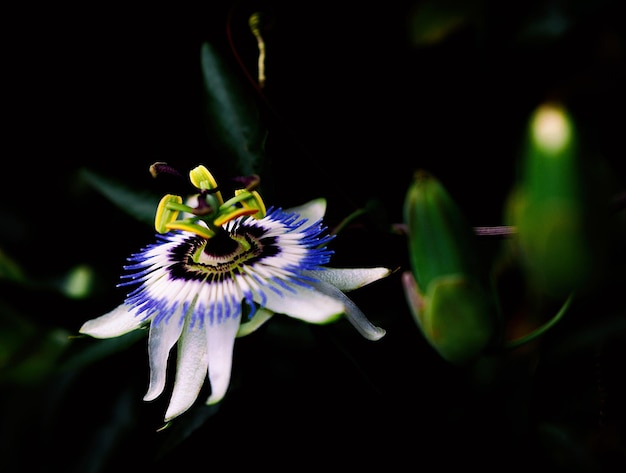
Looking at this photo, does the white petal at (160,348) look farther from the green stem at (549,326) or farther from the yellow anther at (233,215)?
the green stem at (549,326)

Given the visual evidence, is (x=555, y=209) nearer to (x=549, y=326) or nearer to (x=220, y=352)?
(x=549, y=326)

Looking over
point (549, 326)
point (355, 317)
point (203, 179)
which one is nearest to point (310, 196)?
point (203, 179)

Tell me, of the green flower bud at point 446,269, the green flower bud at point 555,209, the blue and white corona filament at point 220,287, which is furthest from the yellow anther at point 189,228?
the green flower bud at point 555,209

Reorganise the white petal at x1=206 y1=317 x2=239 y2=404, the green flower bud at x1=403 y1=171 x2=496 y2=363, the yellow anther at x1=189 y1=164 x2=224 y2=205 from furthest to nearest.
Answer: the yellow anther at x1=189 y1=164 x2=224 y2=205
the white petal at x1=206 y1=317 x2=239 y2=404
the green flower bud at x1=403 y1=171 x2=496 y2=363

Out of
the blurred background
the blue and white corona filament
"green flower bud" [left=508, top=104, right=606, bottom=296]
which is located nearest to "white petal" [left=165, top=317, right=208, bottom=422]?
the blue and white corona filament

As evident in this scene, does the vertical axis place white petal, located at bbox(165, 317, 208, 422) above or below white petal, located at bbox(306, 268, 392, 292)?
below

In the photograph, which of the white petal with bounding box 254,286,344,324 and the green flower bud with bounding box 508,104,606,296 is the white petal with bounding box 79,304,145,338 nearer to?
the white petal with bounding box 254,286,344,324
